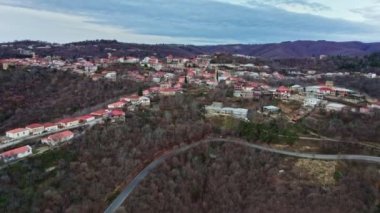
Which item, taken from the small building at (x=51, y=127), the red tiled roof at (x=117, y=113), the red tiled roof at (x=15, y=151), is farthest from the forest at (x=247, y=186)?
the small building at (x=51, y=127)

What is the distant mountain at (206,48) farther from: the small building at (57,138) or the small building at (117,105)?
the small building at (57,138)

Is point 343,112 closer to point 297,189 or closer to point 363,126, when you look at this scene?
point 363,126

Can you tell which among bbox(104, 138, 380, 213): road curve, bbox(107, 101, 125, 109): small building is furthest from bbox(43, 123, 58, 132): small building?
bbox(104, 138, 380, 213): road curve

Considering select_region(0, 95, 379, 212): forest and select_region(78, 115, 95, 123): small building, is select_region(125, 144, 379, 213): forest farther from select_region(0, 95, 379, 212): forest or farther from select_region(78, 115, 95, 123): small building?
select_region(78, 115, 95, 123): small building

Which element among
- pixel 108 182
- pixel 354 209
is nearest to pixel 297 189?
pixel 354 209

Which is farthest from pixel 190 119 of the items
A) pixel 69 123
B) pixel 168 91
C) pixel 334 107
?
pixel 334 107

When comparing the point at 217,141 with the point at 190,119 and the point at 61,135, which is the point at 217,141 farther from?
the point at 61,135
